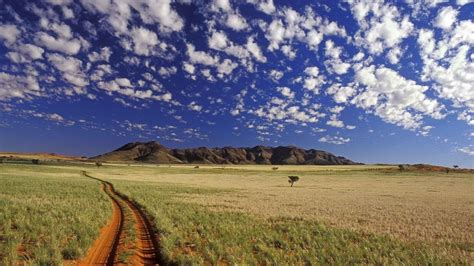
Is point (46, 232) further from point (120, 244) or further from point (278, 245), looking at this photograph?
point (278, 245)

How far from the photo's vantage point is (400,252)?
39.7ft

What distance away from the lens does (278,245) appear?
13352mm

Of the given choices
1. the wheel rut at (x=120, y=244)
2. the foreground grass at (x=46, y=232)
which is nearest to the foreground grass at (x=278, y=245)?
the wheel rut at (x=120, y=244)

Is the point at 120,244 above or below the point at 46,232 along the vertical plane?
below

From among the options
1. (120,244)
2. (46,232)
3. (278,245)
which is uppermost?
(46,232)

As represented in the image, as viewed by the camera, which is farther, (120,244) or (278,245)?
(278,245)

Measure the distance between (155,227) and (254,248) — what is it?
5.28m

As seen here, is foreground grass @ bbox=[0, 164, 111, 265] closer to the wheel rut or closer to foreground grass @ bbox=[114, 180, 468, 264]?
the wheel rut

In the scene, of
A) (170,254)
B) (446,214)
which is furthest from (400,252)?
(446,214)

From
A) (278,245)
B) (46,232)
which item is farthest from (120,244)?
(278,245)

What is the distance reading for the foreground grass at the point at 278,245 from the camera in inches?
434

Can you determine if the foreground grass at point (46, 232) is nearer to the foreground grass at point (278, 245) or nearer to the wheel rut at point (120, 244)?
the wheel rut at point (120, 244)

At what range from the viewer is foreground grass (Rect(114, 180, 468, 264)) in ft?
36.1

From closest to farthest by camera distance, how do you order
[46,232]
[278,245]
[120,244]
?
[120,244] < [278,245] < [46,232]
